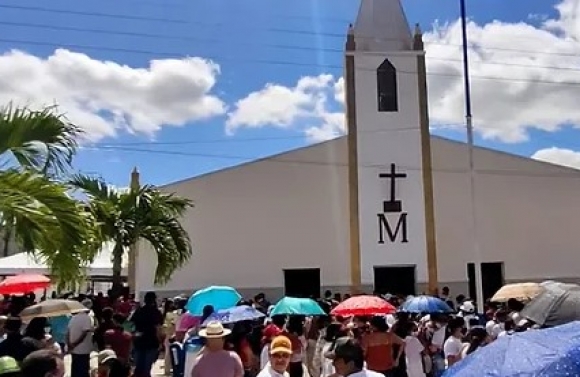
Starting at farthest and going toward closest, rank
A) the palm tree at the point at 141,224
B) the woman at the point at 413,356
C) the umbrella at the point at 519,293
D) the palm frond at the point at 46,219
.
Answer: the palm tree at the point at 141,224
the umbrella at the point at 519,293
the woman at the point at 413,356
the palm frond at the point at 46,219

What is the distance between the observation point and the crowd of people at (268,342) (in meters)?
6.48

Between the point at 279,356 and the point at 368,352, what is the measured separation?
9.73 feet

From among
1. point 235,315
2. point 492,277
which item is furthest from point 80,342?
point 492,277

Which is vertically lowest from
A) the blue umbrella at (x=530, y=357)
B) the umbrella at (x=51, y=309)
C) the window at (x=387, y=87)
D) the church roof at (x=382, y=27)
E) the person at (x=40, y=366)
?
the person at (x=40, y=366)

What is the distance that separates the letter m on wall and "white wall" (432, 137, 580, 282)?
1.20 meters

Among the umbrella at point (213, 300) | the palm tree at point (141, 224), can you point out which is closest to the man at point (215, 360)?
the umbrella at point (213, 300)

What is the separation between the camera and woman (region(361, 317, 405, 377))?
9211 mm

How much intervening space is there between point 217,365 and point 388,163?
63.0 feet

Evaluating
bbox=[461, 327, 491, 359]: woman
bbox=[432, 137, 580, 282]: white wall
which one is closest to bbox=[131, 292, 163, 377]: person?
bbox=[461, 327, 491, 359]: woman

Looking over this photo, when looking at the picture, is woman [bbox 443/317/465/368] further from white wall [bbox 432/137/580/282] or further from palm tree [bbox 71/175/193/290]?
white wall [bbox 432/137/580/282]

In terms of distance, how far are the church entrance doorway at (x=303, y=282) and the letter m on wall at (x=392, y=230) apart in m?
2.49

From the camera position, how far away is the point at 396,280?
84.7 feet

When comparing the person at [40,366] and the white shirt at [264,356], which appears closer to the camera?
the person at [40,366]

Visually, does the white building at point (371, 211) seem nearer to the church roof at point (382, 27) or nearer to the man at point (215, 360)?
the church roof at point (382, 27)
